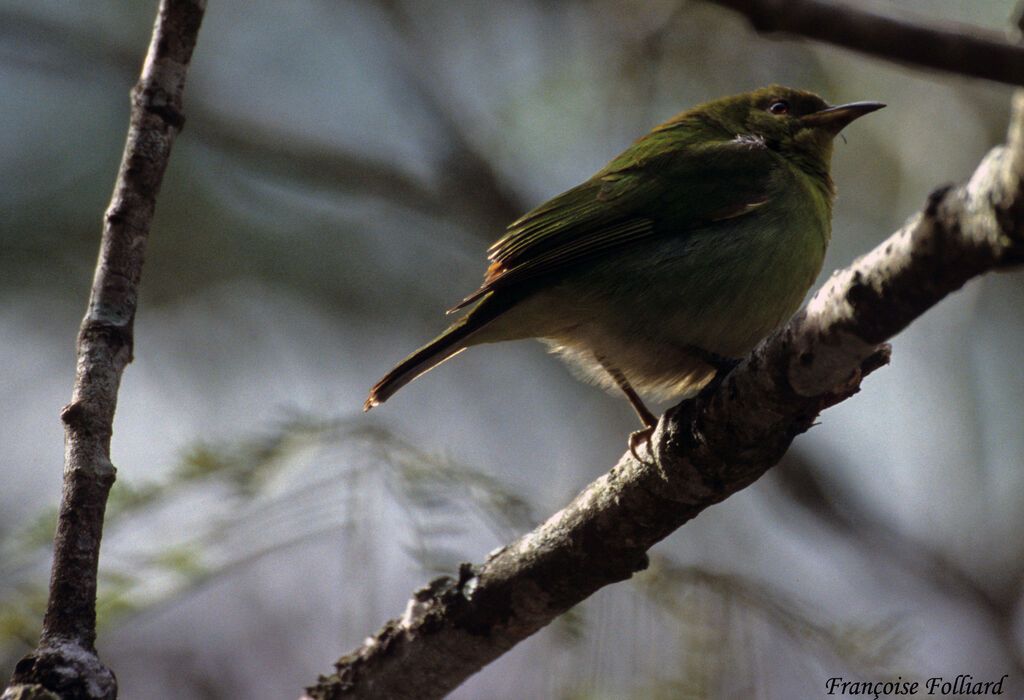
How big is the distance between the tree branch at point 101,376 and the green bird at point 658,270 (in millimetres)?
1375

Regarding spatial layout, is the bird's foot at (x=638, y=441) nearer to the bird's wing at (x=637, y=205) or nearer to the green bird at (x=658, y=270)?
the green bird at (x=658, y=270)

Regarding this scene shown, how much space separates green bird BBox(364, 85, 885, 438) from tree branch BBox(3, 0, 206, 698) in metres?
1.38

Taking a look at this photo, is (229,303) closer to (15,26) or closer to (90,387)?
(15,26)

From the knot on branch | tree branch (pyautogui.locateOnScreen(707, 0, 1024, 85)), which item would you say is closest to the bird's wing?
tree branch (pyautogui.locateOnScreen(707, 0, 1024, 85))

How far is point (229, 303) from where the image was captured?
7.09 meters

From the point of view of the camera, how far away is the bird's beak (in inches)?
175

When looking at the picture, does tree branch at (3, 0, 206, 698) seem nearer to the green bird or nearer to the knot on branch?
the knot on branch

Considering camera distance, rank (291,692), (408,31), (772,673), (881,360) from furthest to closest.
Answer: (408,31) < (291,692) < (772,673) < (881,360)

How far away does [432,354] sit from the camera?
12.3 ft

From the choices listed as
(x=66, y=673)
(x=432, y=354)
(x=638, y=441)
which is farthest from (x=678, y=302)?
(x=66, y=673)

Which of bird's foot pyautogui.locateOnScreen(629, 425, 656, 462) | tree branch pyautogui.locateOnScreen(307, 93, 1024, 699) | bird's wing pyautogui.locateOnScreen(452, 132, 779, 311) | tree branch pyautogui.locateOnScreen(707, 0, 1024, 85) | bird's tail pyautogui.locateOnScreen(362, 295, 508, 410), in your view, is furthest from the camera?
bird's wing pyautogui.locateOnScreen(452, 132, 779, 311)

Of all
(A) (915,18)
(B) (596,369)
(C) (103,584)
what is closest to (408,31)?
(B) (596,369)

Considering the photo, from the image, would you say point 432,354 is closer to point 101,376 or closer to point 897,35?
point 101,376

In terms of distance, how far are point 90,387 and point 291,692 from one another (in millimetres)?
3421
